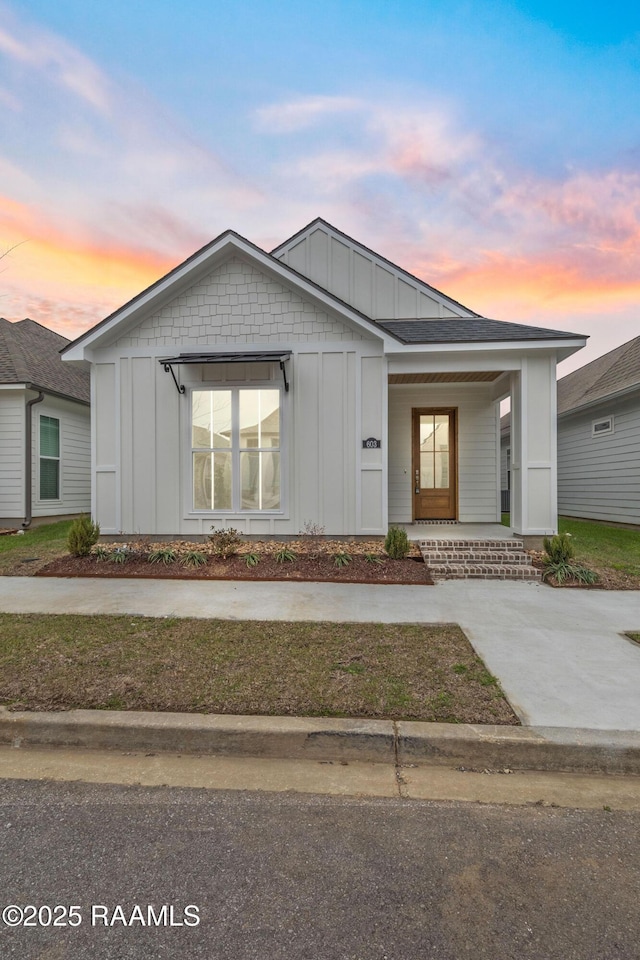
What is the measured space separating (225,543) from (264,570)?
965 millimetres

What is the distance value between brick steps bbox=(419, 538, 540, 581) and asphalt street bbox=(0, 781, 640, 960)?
464 centimetres

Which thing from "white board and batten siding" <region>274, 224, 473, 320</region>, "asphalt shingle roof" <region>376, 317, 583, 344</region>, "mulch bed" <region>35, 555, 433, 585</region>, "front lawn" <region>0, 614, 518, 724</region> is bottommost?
"front lawn" <region>0, 614, 518, 724</region>

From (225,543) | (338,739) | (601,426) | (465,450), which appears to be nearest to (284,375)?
(225,543)

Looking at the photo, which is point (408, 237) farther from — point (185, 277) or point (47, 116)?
point (47, 116)

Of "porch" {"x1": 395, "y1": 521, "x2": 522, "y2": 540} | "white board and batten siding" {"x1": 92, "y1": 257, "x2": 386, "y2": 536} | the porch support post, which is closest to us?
A: "porch" {"x1": 395, "y1": 521, "x2": 522, "y2": 540}

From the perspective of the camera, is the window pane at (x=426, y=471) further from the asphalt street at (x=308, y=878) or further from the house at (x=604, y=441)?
the asphalt street at (x=308, y=878)

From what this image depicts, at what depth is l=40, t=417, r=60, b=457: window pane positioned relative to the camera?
11.1 m

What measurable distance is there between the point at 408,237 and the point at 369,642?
41.9 ft

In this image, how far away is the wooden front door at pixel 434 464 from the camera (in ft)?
33.1

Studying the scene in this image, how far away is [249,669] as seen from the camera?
340 cm

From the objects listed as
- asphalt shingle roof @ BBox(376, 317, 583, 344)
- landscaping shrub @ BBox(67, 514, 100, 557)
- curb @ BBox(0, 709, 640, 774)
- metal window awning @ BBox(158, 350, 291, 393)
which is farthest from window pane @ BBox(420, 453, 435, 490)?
curb @ BBox(0, 709, 640, 774)

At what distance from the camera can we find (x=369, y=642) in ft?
13.1

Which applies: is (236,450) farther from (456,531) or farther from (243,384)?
(456,531)

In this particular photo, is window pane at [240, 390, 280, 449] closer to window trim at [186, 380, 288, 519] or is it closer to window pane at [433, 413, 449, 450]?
window trim at [186, 380, 288, 519]
